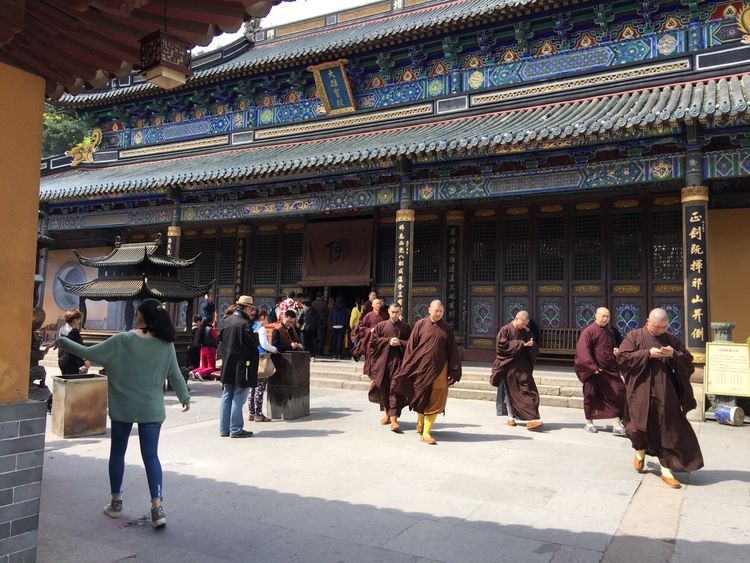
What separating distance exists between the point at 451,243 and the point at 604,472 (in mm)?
8292

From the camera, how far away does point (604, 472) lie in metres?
5.21

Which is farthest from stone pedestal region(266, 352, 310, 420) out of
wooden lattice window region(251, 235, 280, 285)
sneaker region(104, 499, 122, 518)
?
wooden lattice window region(251, 235, 280, 285)

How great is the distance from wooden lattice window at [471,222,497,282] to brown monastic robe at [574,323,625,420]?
18.7 feet

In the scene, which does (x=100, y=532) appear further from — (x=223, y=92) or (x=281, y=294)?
(x=223, y=92)

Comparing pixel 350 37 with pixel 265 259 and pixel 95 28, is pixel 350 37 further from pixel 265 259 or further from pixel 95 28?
pixel 95 28

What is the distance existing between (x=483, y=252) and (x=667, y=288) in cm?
373

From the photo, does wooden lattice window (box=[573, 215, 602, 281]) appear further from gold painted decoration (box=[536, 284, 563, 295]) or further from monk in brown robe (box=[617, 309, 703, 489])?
monk in brown robe (box=[617, 309, 703, 489])

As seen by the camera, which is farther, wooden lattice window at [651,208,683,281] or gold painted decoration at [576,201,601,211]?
gold painted decoration at [576,201,601,211]

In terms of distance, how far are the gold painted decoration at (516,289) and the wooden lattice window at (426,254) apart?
5.29 ft

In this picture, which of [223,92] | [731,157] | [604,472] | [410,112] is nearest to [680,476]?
[604,472]

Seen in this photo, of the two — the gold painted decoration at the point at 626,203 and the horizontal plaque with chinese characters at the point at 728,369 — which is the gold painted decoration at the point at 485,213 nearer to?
the gold painted decoration at the point at 626,203

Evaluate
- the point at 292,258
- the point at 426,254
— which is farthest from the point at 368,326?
the point at 292,258

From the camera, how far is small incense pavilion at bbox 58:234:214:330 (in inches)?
410

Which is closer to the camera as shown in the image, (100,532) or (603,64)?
(100,532)
